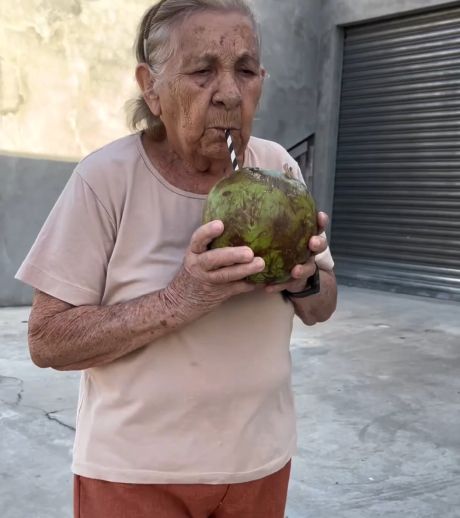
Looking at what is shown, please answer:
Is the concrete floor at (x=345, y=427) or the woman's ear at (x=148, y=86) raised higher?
the woman's ear at (x=148, y=86)

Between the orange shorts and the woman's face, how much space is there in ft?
2.11

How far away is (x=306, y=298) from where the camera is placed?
1420 millimetres

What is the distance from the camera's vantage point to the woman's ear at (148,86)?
1.31 meters

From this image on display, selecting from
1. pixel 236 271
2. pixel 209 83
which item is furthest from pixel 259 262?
pixel 209 83

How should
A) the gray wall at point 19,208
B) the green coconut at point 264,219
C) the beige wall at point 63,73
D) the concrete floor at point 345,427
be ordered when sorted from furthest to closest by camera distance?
the gray wall at point 19,208 → the beige wall at point 63,73 → the concrete floor at point 345,427 → the green coconut at point 264,219

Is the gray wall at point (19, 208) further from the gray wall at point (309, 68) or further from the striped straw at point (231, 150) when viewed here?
the striped straw at point (231, 150)

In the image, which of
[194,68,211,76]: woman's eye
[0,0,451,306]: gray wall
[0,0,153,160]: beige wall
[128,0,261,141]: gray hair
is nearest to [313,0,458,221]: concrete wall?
[0,0,451,306]: gray wall

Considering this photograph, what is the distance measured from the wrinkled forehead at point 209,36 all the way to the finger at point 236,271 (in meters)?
0.42

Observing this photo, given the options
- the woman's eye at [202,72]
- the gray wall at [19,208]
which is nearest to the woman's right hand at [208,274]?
the woman's eye at [202,72]

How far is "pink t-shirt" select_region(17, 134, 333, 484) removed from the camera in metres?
1.21

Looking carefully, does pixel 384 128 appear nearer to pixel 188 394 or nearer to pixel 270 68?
pixel 270 68

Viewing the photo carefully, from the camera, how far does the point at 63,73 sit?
672cm

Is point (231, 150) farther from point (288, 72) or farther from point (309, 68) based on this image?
point (309, 68)

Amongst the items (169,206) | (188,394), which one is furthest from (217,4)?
(188,394)
